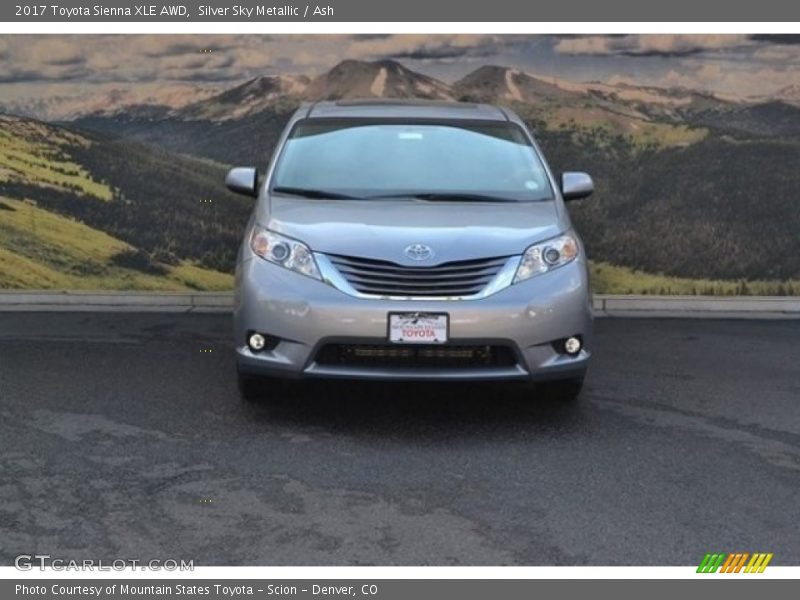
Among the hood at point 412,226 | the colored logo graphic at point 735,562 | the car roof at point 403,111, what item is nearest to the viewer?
the colored logo graphic at point 735,562

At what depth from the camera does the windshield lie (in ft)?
20.4

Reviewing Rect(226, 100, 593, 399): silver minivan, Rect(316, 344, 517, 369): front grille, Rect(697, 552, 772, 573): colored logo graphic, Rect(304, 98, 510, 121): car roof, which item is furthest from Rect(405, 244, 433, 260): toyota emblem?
Rect(697, 552, 772, 573): colored logo graphic

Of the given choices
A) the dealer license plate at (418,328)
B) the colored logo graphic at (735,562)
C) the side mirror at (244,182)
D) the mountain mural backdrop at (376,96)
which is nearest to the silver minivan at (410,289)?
the dealer license plate at (418,328)

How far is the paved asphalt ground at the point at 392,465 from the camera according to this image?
4.24m

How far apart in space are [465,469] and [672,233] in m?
5.27

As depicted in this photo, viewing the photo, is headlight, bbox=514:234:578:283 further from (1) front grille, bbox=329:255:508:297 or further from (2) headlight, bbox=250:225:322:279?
(2) headlight, bbox=250:225:322:279

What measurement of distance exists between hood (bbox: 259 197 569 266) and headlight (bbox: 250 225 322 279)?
4 cm

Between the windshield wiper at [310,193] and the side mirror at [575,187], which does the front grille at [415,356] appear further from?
the side mirror at [575,187]

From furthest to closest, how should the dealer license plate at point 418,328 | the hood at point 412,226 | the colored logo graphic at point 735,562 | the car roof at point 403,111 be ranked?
the car roof at point 403,111
the hood at point 412,226
the dealer license plate at point 418,328
the colored logo graphic at point 735,562

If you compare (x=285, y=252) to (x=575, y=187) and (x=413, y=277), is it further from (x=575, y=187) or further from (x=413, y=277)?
(x=575, y=187)

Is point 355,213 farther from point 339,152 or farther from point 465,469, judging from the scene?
point 465,469

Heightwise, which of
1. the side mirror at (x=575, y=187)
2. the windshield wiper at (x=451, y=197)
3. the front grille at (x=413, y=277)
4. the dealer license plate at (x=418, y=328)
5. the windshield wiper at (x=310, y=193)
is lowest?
the dealer license plate at (x=418, y=328)

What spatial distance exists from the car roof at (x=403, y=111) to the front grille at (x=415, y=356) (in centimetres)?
202

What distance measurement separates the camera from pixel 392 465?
5145mm
